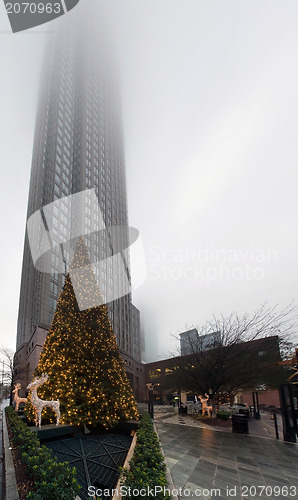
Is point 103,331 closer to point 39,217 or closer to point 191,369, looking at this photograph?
point 191,369

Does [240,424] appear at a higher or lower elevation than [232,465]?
lower

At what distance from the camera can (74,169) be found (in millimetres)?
62625

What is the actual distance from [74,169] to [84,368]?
203ft

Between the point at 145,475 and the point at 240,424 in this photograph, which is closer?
the point at 145,475

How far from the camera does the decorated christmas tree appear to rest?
29.8 feet

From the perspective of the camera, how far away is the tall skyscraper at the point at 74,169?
46.0 meters

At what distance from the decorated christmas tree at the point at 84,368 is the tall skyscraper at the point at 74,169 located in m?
30.8

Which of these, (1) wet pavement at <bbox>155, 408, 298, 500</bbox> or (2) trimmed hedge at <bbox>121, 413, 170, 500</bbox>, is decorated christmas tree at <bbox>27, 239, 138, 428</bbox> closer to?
(1) wet pavement at <bbox>155, 408, 298, 500</bbox>

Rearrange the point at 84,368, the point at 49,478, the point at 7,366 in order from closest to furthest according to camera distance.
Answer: the point at 49,478 < the point at 84,368 < the point at 7,366

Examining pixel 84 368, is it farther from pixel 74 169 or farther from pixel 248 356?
pixel 74 169

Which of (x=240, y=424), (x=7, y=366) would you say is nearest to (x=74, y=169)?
(x=7, y=366)

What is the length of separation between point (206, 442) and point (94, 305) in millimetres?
7672

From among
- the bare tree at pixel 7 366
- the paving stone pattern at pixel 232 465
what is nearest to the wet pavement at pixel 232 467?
the paving stone pattern at pixel 232 465

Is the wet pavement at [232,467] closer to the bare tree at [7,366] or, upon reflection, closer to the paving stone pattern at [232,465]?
the paving stone pattern at [232,465]
